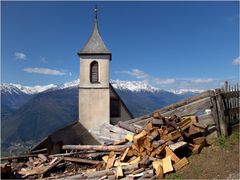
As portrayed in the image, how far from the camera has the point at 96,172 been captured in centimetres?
921

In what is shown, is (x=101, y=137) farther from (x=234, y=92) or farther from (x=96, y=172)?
(x=234, y=92)

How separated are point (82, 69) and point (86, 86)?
146 cm

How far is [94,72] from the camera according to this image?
984 inches

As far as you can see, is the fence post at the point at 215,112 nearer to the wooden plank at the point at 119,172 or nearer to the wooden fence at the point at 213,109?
the wooden fence at the point at 213,109

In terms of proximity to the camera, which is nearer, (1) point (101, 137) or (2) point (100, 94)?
(1) point (101, 137)

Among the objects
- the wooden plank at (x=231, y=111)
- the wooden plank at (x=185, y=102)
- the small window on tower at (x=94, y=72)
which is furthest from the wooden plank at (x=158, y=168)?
the small window on tower at (x=94, y=72)

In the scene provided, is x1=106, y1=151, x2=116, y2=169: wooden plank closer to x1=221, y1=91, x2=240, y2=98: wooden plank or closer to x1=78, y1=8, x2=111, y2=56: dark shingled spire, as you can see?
x1=221, y1=91, x2=240, y2=98: wooden plank

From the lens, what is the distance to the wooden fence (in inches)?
430

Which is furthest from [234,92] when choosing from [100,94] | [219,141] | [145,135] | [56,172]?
[100,94]

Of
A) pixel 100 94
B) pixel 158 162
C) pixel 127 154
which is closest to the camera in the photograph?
pixel 158 162

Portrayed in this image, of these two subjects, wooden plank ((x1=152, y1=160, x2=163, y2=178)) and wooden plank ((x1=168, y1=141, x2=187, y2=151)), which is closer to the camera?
wooden plank ((x1=152, y1=160, x2=163, y2=178))

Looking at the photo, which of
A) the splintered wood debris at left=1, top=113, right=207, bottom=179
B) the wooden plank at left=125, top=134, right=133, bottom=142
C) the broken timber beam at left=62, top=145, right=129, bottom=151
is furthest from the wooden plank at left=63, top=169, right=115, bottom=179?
the wooden plank at left=125, top=134, right=133, bottom=142

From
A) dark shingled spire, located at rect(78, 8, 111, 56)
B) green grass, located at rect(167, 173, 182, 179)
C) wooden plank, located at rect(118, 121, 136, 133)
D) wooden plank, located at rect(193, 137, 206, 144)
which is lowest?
green grass, located at rect(167, 173, 182, 179)

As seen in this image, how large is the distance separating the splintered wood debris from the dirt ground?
25 cm
